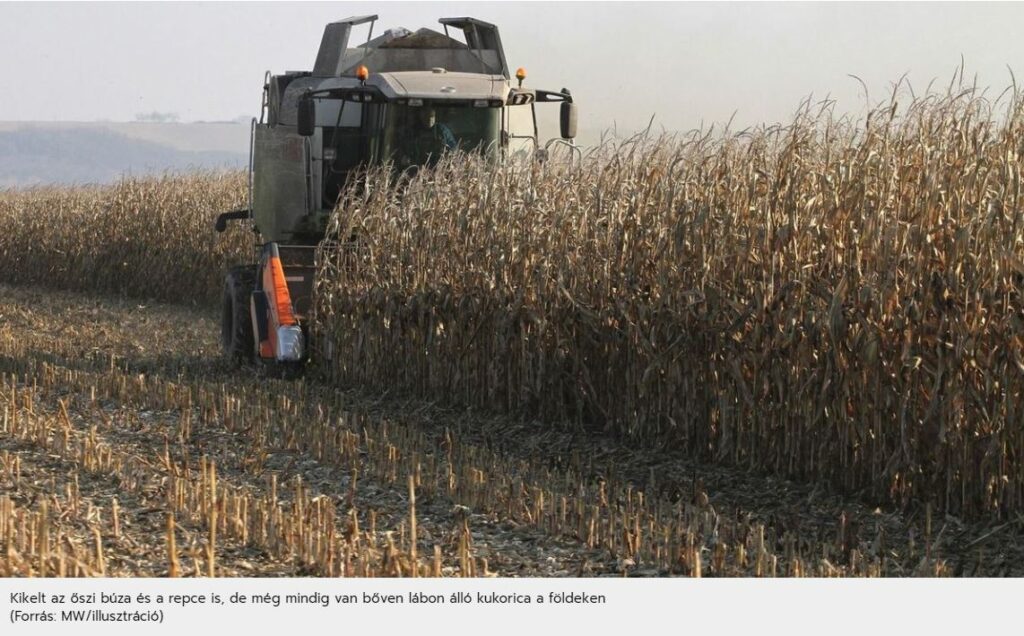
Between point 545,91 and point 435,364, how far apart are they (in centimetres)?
291

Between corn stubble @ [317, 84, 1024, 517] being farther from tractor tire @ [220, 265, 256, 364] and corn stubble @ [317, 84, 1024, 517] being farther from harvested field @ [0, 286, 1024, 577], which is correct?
tractor tire @ [220, 265, 256, 364]

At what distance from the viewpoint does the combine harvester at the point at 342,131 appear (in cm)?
1057

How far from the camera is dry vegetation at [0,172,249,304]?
18.8 m

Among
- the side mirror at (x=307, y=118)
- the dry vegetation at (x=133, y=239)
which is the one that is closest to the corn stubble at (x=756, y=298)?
the side mirror at (x=307, y=118)

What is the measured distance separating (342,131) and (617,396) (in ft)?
13.1

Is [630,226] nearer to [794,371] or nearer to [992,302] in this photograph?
[794,371]

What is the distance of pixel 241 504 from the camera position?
594 centimetres

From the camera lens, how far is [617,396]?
321 inches

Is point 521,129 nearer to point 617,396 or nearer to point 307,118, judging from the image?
point 307,118

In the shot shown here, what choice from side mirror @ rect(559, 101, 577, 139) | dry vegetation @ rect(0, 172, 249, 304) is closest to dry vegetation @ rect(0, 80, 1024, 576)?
side mirror @ rect(559, 101, 577, 139)

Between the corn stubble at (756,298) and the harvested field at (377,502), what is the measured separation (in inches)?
9.8

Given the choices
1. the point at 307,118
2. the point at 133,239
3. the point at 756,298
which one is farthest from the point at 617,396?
the point at 133,239

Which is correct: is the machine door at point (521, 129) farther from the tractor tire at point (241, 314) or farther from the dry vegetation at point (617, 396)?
the tractor tire at point (241, 314)

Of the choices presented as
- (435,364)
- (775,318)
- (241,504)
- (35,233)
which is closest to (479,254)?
(435,364)
